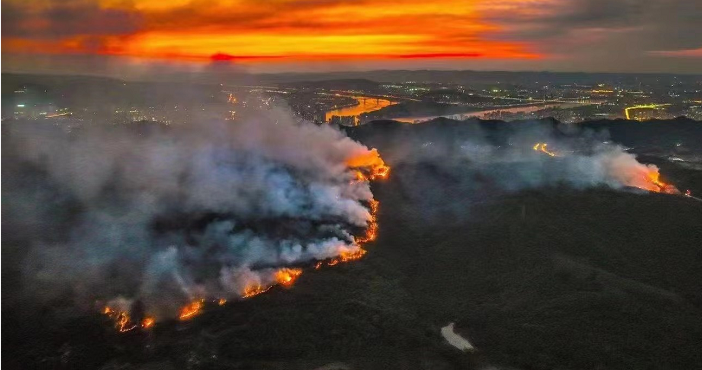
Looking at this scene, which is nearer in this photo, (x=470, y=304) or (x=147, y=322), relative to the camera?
(x=147, y=322)

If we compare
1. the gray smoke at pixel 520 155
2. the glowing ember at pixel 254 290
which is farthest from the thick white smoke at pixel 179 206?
the gray smoke at pixel 520 155

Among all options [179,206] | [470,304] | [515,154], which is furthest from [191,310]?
[515,154]

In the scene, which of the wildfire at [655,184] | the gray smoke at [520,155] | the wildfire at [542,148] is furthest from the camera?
the wildfire at [542,148]

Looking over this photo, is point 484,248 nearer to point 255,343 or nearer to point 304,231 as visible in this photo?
point 304,231

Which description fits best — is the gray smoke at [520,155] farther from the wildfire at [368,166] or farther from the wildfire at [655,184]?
the wildfire at [368,166]

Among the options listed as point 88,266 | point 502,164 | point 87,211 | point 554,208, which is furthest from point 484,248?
point 87,211

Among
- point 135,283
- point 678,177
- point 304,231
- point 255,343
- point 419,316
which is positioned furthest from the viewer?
point 678,177

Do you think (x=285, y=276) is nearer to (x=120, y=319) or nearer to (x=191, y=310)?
(x=191, y=310)
